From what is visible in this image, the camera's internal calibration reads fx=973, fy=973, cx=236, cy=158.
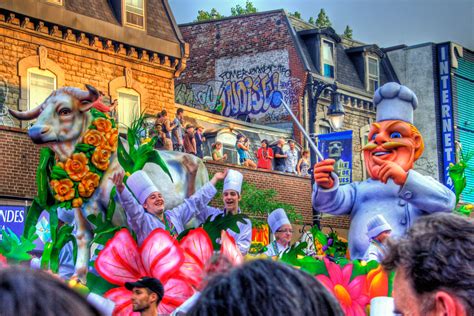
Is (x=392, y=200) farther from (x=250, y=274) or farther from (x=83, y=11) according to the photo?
(x=83, y=11)

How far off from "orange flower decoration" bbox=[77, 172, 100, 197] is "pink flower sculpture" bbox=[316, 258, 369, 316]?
2360 millimetres

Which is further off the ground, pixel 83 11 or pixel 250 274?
pixel 83 11

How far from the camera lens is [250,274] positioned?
2121 millimetres

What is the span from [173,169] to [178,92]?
24.9 m

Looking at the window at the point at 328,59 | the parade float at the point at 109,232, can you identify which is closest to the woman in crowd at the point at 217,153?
the window at the point at 328,59

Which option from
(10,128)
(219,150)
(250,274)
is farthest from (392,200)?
(219,150)

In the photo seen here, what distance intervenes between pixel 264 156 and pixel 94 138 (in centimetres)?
2159

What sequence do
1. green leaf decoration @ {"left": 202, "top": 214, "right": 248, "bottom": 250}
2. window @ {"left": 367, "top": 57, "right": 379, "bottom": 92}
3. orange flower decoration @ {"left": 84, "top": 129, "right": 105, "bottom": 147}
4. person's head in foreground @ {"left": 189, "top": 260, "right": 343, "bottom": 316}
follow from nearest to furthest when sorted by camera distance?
person's head in foreground @ {"left": 189, "top": 260, "right": 343, "bottom": 316}, green leaf decoration @ {"left": 202, "top": 214, "right": 248, "bottom": 250}, orange flower decoration @ {"left": 84, "top": 129, "right": 105, "bottom": 147}, window @ {"left": 367, "top": 57, "right": 379, "bottom": 92}

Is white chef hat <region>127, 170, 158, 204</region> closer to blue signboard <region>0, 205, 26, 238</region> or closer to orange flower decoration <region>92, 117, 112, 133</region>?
orange flower decoration <region>92, 117, 112, 133</region>

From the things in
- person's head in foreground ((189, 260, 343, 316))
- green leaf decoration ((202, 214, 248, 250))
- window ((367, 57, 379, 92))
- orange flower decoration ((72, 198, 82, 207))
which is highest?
window ((367, 57, 379, 92))

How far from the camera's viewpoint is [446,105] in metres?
A: 38.2

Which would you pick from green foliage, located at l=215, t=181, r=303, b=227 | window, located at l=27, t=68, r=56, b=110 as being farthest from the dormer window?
window, located at l=27, t=68, r=56, b=110

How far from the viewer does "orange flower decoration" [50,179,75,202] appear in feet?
27.1

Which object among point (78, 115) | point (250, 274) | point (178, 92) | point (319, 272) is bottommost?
point (319, 272)
